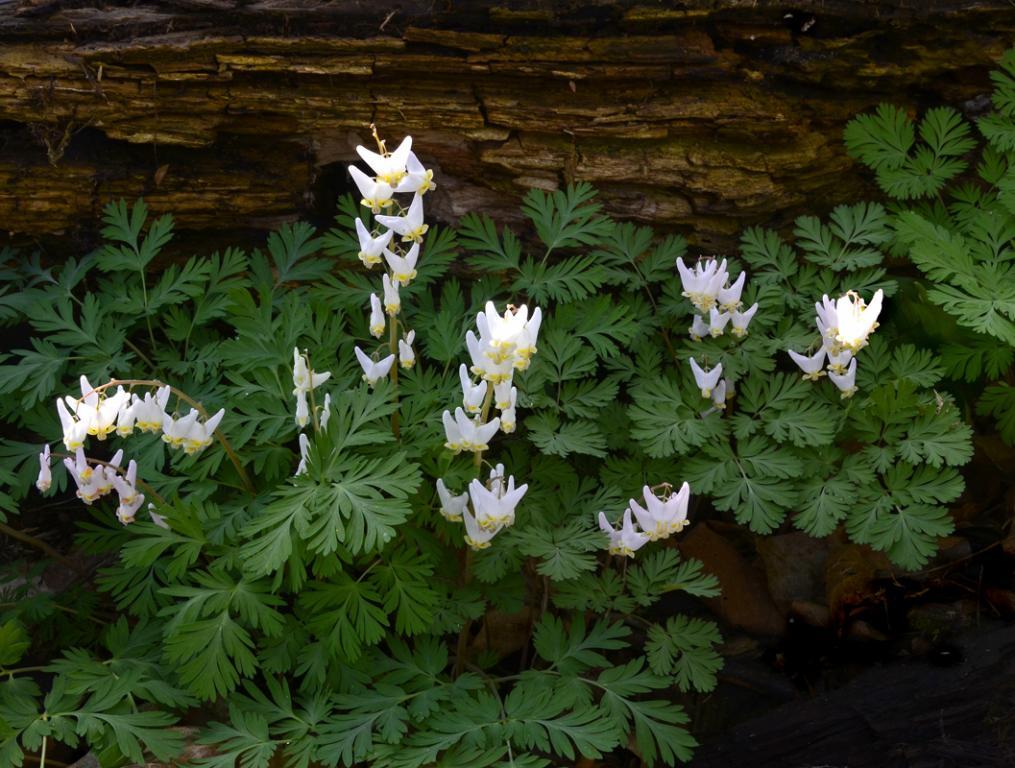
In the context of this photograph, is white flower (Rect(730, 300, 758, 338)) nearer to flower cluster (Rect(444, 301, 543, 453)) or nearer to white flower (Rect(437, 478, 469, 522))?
flower cluster (Rect(444, 301, 543, 453))

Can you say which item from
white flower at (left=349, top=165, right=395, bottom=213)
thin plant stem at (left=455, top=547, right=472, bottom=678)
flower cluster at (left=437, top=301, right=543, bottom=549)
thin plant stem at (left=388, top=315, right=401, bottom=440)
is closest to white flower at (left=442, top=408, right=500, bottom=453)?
flower cluster at (left=437, top=301, right=543, bottom=549)

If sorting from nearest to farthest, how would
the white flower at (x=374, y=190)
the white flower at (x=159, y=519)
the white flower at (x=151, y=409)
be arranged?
the white flower at (x=374, y=190), the white flower at (x=151, y=409), the white flower at (x=159, y=519)

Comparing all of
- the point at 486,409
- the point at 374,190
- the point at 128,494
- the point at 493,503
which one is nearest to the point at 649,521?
the point at 493,503

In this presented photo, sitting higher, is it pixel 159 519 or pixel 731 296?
pixel 731 296

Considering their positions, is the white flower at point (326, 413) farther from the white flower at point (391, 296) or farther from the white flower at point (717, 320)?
the white flower at point (717, 320)

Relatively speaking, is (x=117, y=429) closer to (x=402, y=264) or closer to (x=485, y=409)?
(x=402, y=264)

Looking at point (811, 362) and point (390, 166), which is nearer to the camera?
point (390, 166)

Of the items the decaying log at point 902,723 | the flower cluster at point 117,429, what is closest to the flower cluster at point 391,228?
the flower cluster at point 117,429
